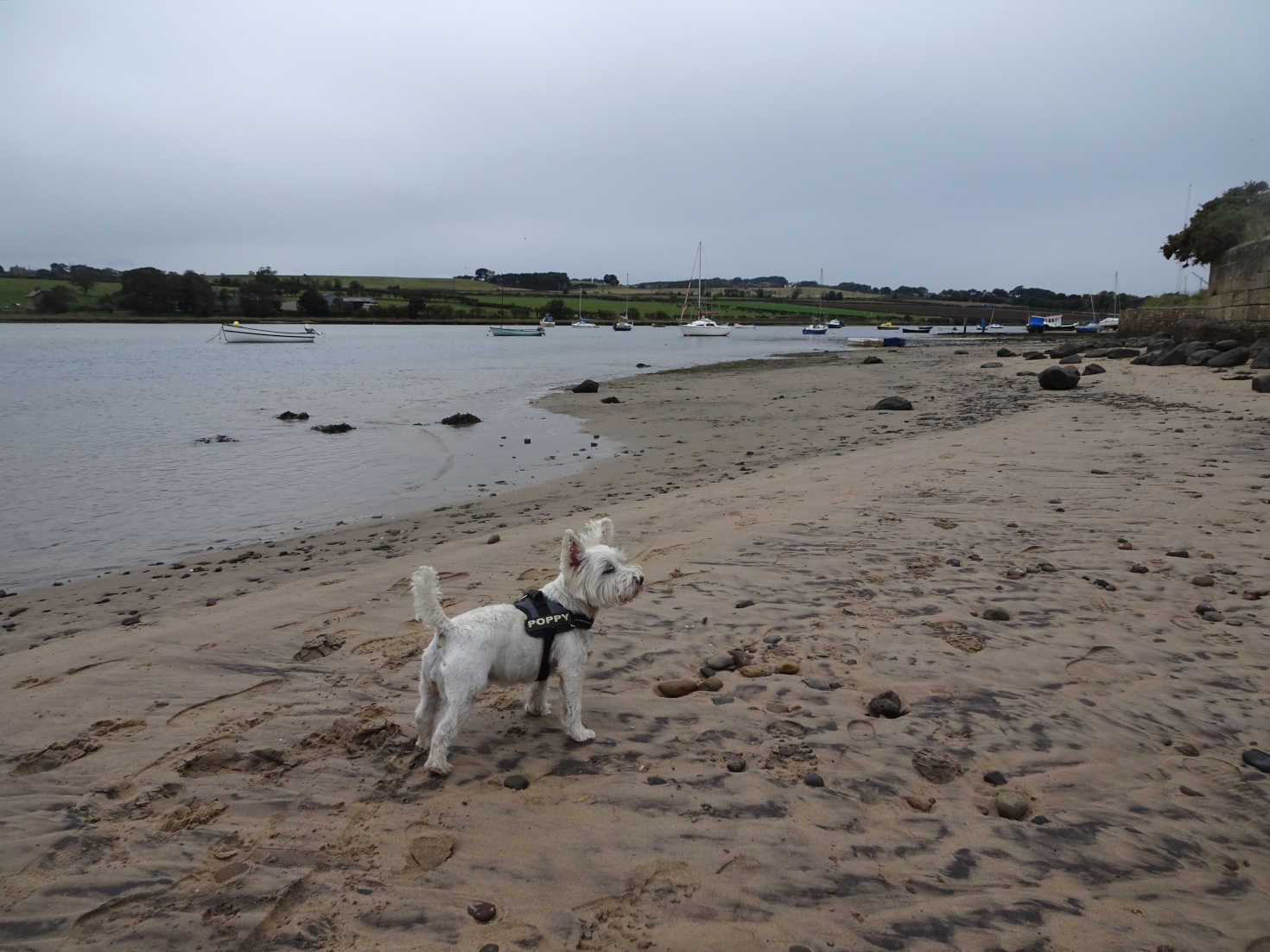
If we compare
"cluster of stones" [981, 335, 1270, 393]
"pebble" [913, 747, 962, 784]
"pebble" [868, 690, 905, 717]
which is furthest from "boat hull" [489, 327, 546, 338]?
"pebble" [913, 747, 962, 784]

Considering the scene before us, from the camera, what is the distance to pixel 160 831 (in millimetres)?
3537

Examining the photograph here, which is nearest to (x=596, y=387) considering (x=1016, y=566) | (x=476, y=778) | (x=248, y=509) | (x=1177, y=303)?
(x=248, y=509)

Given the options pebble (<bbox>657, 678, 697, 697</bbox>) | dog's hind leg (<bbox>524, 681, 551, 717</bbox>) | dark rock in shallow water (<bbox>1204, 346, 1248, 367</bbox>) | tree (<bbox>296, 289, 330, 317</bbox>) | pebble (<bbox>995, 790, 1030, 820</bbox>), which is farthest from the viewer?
tree (<bbox>296, 289, 330, 317</bbox>)

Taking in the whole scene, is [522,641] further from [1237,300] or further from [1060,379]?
[1237,300]

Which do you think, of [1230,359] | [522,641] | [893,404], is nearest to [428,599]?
[522,641]

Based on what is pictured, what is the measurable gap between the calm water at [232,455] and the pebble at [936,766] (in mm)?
9842

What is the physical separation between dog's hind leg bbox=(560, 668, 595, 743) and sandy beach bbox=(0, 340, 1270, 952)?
100mm

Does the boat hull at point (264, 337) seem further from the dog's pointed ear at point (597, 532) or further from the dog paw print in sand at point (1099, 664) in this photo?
the dog paw print in sand at point (1099, 664)

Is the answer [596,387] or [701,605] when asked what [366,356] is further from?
[701,605]

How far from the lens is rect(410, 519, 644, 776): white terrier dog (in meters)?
4.10

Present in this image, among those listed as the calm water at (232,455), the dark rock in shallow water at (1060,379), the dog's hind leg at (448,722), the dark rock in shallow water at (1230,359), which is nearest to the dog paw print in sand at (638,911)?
the dog's hind leg at (448,722)

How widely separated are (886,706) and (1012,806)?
38.4 inches

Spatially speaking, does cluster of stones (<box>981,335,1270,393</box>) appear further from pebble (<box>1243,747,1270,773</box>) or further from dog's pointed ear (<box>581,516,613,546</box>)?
dog's pointed ear (<box>581,516,613,546</box>)

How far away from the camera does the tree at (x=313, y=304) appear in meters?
136
